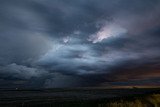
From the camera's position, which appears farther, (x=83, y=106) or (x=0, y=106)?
(x=0, y=106)

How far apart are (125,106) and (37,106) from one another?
33226 mm

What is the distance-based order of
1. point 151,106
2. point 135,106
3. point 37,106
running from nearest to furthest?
1. point 135,106
2. point 151,106
3. point 37,106

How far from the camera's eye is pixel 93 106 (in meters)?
61.5

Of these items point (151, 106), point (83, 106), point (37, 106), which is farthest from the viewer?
point (37, 106)

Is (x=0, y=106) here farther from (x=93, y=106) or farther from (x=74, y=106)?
(x=93, y=106)

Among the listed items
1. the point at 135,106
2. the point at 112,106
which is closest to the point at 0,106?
the point at 112,106

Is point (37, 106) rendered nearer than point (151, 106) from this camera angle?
No

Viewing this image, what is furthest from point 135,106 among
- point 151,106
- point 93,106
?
point 93,106

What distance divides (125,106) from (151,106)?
33.7ft

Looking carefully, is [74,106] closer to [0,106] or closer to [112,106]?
[112,106]

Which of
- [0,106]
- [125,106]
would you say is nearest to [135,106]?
[125,106]

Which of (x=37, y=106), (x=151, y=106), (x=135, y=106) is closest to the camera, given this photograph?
(x=135, y=106)

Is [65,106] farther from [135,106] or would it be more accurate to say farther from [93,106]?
[135,106]

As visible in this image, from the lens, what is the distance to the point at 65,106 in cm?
6481
